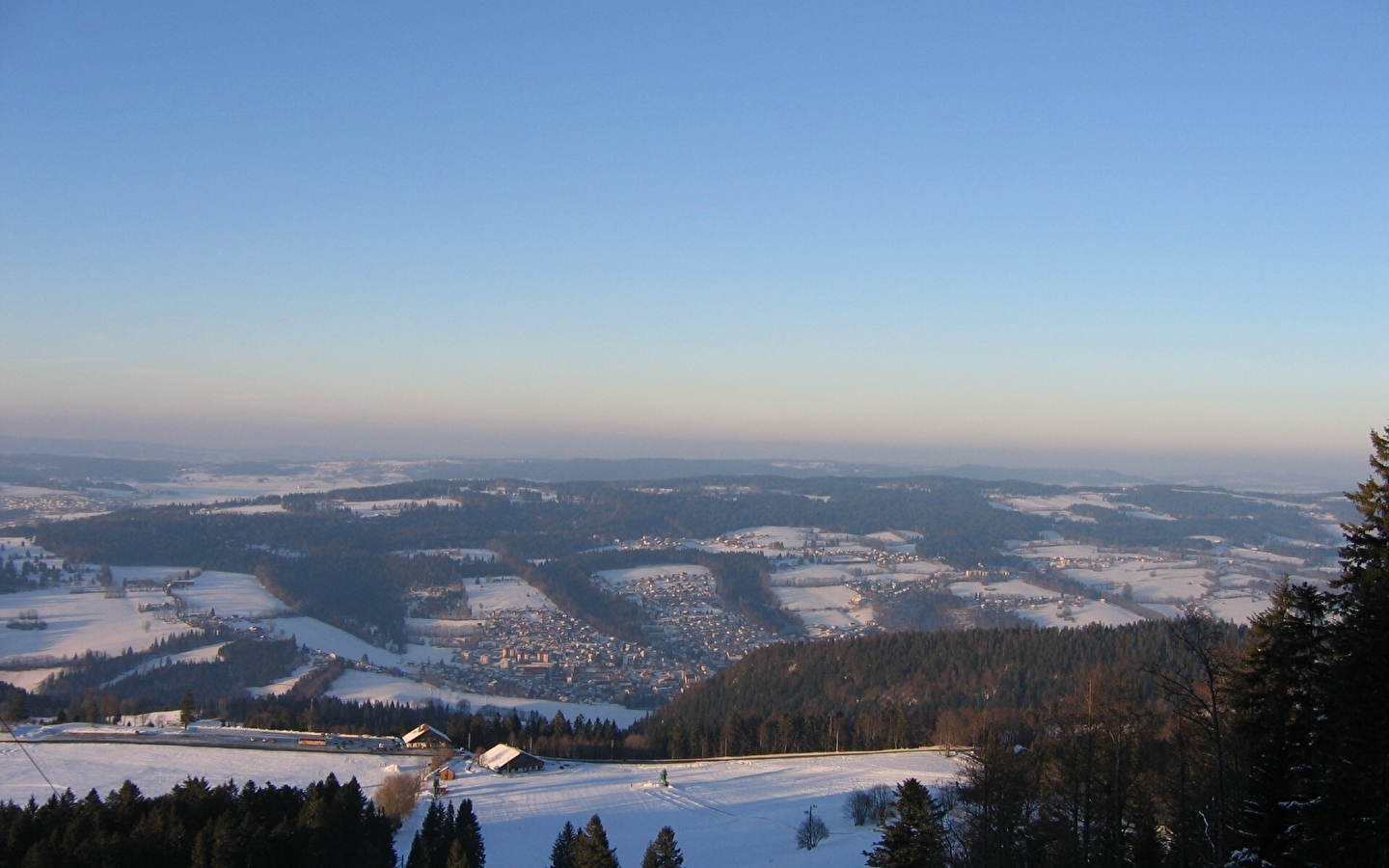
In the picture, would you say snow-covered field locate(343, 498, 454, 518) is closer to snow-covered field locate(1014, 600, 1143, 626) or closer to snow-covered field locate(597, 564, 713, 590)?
snow-covered field locate(597, 564, 713, 590)

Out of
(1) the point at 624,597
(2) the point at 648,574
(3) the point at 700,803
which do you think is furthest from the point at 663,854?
(2) the point at 648,574

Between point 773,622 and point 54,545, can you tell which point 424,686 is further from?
point 54,545

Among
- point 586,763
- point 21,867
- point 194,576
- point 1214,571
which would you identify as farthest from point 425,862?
point 1214,571

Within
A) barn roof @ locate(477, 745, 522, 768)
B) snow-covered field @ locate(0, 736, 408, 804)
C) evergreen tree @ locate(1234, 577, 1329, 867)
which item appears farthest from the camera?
barn roof @ locate(477, 745, 522, 768)

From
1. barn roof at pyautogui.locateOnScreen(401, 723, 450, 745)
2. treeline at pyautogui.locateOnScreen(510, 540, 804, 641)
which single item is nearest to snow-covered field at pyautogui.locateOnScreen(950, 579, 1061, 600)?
treeline at pyautogui.locateOnScreen(510, 540, 804, 641)

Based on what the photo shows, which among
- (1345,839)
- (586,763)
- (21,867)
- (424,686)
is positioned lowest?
(424,686)

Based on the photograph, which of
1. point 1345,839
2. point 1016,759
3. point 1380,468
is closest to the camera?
point 1345,839

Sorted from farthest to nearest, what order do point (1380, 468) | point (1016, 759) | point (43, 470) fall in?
1. point (43, 470)
2. point (1016, 759)
3. point (1380, 468)
